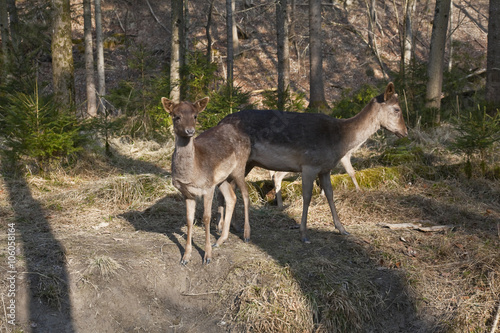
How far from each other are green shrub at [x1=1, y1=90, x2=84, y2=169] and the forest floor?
1.07 metres

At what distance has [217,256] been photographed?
5918 millimetres

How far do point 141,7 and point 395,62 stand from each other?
55.3 feet

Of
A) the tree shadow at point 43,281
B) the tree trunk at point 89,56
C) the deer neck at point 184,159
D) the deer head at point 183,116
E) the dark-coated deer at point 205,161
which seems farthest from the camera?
the tree trunk at point 89,56

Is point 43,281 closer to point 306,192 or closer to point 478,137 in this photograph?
point 306,192

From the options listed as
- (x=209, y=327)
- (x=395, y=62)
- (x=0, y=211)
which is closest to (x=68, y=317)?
(x=209, y=327)

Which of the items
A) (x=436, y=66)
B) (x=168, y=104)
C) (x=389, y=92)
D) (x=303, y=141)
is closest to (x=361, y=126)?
(x=389, y=92)

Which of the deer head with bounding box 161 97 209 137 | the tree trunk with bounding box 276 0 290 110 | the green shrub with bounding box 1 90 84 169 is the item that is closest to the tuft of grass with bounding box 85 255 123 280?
the deer head with bounding box 161 97 209 137

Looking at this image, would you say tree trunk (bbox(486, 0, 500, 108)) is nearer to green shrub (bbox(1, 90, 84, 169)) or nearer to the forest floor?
the forest floor

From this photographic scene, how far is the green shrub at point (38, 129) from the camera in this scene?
8680 millimetres

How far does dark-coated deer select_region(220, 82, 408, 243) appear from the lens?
6582mm

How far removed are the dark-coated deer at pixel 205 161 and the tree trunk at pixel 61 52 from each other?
18.0 feet

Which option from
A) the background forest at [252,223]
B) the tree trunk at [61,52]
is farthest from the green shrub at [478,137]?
the tree trunk at [61,52]

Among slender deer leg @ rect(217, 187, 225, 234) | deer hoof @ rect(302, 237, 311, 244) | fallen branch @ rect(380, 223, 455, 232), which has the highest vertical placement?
slender deer leg @ rect(217, 187, 225, 234)

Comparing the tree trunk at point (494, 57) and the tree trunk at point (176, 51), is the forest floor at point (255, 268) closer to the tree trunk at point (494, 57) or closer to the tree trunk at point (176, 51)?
the tree trunk at point (494, 57)
